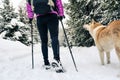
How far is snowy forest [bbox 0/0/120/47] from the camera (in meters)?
13.2

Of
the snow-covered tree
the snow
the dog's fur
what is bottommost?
the snow-covered tree

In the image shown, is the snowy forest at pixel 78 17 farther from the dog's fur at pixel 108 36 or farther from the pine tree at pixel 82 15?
the dog's fur at pixel 108 36

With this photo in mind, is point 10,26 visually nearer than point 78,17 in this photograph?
No

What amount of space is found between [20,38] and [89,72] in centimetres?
1719

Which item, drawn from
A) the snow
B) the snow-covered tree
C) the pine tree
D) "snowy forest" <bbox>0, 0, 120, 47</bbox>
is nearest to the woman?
the snow

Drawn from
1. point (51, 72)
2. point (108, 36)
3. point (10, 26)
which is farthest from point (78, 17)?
point (51, 72)

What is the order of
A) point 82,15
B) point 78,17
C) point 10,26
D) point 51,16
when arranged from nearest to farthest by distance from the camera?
point 51,16 → point 82,15 → point 78,17 → point 10,26

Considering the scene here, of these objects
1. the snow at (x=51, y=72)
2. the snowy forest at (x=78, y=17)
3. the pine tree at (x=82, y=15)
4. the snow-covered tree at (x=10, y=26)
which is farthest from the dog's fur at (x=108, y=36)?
the snow-covered tree at (x=10, y=26)

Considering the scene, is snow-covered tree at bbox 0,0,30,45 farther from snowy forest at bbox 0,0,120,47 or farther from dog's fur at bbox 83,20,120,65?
dog's fur at bbox 83,20,120,65

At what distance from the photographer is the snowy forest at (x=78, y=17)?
43.4 feet

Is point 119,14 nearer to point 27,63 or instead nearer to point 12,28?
point 27,63

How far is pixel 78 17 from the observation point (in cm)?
1948

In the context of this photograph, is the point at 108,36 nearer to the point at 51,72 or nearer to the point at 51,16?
the point at 51,16

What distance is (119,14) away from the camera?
1290cm
